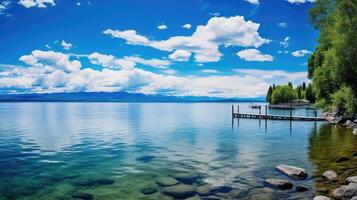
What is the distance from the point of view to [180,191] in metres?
Result: 16.7

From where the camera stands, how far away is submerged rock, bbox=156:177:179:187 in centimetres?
1834

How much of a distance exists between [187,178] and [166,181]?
4.95 ft

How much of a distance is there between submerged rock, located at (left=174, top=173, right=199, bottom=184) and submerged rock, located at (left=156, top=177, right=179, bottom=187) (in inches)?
18.7

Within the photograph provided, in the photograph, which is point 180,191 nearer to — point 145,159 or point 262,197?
point 262,197

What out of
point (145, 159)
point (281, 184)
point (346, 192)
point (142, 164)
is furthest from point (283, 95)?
point (346, 192)

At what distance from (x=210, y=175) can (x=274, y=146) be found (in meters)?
15.1

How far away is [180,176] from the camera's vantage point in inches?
799

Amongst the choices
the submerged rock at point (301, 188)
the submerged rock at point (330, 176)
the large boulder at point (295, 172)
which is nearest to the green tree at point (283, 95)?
the large boulder at point (295, 172)

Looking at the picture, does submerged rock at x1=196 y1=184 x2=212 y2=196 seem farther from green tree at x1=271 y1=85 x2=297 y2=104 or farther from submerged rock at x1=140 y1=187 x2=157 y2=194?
green tree at x1=271 y1=85 x2=297 y2=104

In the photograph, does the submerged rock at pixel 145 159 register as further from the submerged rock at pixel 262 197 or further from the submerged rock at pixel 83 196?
the submerged rock at pixel 262 197

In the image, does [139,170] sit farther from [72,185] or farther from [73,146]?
[73,146]

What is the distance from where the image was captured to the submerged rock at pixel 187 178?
62.5ft

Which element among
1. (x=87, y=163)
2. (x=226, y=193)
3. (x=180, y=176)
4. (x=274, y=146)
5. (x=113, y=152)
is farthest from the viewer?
(x=274, y=146)

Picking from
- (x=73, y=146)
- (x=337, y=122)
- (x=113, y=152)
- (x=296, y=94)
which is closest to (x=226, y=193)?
(x=113, y=152)
